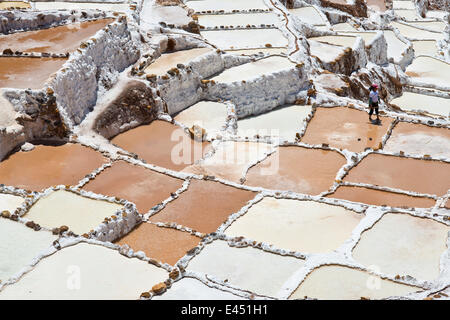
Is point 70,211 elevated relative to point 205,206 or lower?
elevated

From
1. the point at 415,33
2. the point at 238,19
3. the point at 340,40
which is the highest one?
the point at 238,19

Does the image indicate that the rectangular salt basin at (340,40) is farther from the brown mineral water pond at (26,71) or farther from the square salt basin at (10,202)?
the square salt basin at (10,202)

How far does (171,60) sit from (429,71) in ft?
65.2

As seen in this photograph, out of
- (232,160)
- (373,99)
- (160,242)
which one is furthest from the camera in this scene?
(373,99)

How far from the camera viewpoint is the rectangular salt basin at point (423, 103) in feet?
113

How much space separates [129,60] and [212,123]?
5004mm

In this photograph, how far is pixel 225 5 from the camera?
39.2m

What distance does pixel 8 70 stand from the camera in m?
23.4

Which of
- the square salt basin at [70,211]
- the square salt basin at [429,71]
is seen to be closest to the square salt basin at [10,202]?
the square salt basin at [70,211]

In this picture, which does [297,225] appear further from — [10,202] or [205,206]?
[10,202]

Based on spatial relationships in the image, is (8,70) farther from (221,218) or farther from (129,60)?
(221,218)

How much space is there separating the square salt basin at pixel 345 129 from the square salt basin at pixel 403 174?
2.05m

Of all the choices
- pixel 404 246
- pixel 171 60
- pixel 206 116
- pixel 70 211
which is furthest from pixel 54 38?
pixel 404 246
